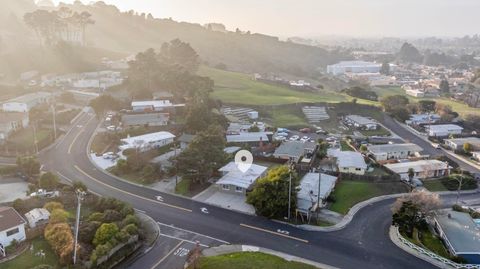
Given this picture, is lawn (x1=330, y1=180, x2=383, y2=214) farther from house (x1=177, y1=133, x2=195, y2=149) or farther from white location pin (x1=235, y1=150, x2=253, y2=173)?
house (x1=177, y1=133, x2=195, y2=149)

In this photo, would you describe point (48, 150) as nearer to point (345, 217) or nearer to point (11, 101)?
point (11, 101)

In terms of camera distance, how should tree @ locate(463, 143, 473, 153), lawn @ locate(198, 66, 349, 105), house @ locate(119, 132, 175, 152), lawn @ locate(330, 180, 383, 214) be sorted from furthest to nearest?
lawn @ locate(198, 66, 349, 105) < tree @ locate(463, 143, 473, 153) < house @ locate(119, 132, 175, 152) < lawn @ locate(330, 180, 383, 214)

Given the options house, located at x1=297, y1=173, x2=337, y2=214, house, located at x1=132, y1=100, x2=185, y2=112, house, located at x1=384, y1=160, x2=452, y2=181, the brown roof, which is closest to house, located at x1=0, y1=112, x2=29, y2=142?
house, located at x1=132, y1=100, x2=185, y2=112

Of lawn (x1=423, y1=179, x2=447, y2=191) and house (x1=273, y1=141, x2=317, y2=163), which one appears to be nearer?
lawn (x1=423, y1=179, x2=447, y2=191)

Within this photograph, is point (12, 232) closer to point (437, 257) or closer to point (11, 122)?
point (11, 122)

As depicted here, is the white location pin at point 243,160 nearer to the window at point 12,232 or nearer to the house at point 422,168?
the house at point 422,168

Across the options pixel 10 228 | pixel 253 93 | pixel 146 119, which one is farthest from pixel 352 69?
pixel 10 228
